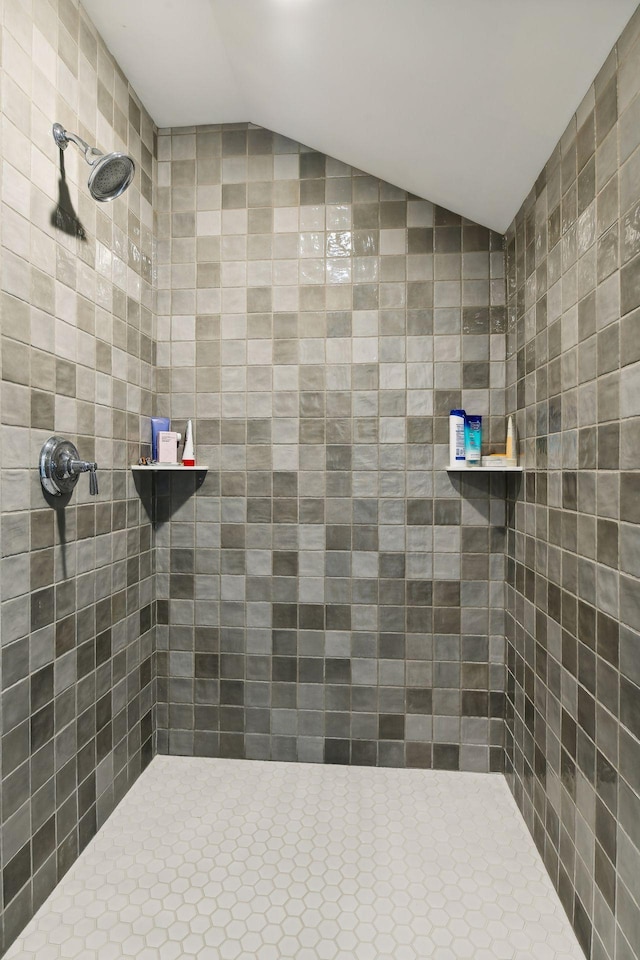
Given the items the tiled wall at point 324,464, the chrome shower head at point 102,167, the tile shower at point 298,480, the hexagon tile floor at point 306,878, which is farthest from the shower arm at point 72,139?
the hexagon tile floor at point 306,878

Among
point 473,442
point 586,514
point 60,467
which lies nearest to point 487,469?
point 473,442

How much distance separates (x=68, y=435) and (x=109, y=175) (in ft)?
2.23

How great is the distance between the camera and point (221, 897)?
1309 mm

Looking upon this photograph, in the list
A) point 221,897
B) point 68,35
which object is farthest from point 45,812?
point 68,35

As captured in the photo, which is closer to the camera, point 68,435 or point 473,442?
point 68,435

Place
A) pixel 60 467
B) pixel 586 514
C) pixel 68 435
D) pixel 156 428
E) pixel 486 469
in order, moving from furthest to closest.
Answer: pixel 156 428, pixel 486 469, pixel 68 435, pixel 60 467, pixel 586 514

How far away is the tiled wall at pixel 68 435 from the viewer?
3.86 feet

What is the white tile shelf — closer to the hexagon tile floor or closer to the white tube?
the white tube

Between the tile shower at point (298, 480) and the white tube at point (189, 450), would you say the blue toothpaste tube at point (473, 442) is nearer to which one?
the tile shower at point (298, 480)

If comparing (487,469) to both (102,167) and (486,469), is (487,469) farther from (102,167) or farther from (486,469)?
(102,167)

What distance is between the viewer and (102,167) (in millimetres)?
1246

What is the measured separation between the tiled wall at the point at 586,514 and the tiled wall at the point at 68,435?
1.31 m

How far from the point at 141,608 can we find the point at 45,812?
0.68m

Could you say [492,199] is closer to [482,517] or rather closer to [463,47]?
[463,47]
